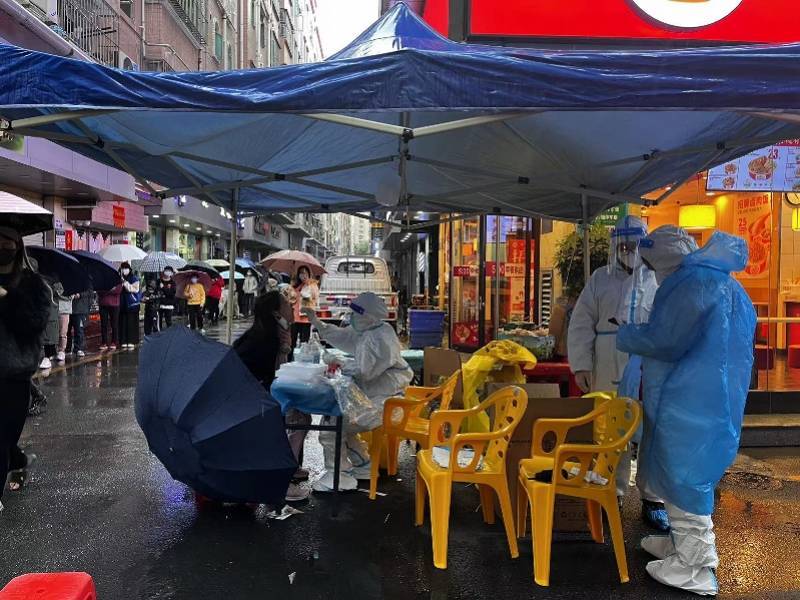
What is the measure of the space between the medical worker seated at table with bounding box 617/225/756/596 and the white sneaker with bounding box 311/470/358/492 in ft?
8.25

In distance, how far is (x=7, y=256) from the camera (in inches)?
188

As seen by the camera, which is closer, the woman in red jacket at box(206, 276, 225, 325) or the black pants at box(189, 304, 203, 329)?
the black pants at box(189, 304, 203, 329)

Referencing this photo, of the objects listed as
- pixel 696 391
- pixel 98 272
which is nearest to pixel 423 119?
pixel 696 391

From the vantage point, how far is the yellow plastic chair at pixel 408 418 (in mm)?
5160

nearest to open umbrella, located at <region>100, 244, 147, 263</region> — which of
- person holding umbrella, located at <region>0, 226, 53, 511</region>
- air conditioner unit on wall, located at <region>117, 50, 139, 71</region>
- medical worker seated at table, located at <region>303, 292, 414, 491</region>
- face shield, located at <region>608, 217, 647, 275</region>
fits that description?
air conditioner unit on wall, located at <region>117, 50, 139, 71</region>

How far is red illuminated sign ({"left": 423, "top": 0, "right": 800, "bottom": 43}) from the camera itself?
301 inches

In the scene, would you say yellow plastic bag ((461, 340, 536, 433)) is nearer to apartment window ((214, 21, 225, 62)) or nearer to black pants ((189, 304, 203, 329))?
black pants ((189, 304, 203, 329))

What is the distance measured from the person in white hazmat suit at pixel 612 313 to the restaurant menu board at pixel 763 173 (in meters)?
3.77

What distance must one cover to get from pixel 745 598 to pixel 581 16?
6.32 m

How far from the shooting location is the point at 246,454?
4293mm

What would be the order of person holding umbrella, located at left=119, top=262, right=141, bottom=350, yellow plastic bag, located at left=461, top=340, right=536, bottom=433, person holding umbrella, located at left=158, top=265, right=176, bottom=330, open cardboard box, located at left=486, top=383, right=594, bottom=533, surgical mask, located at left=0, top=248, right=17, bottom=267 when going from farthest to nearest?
person holding umbrella, located at left=158, top=265, right=176, bottom=330 < person holding umbrella, located at left=119, top=262, right=141, bottom=350 < yellow plastic bag, located at left=461, top=340, right=536, bottom=433 < surgical mask, located at left=0, top=248, right=17, bottom=267 < open cardboard box, located at left=486, top=383, right=594, bottom=533

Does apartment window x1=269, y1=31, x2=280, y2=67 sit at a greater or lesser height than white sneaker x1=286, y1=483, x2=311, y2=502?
greater

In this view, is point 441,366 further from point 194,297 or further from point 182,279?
point 182,279

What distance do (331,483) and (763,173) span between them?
6490 millimetres
